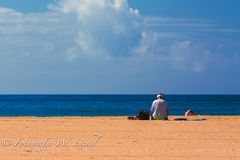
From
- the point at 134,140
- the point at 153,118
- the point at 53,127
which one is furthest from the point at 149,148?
the point at 153,118

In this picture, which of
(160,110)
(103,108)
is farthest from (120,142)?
(103,108)

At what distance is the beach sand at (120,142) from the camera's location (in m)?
12.3

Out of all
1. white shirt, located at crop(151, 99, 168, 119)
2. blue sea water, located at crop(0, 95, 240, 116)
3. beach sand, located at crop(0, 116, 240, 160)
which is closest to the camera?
beach sand, located at crop(0, 116, 240, 160)

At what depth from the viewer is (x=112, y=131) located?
57.1 feet

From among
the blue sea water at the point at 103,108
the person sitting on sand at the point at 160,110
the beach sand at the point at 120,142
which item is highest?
the blue sea water at the point at 103,108

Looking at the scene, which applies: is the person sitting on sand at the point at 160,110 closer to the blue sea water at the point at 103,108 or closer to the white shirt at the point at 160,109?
the white shirt at the point at 160,109

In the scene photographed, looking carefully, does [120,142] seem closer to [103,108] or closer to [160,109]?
[160,109]

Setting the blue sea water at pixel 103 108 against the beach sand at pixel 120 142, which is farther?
the blue sea water at pixel 103 108

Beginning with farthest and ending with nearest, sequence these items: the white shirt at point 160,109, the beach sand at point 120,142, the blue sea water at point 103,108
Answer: the blue sea water at point 103,108 < the white shirt at point 160,109 < the beach sand at point 120,142

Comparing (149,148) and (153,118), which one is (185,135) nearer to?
(149,148)

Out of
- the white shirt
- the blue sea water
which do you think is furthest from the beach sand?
the blue sea water

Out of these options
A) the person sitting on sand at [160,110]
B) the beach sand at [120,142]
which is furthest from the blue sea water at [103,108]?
the beach sand at [120,142]

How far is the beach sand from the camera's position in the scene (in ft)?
40.2

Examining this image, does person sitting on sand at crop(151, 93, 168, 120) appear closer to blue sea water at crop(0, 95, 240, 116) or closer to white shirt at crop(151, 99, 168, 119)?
white shirt at crop(151, 99, 168, 119)
